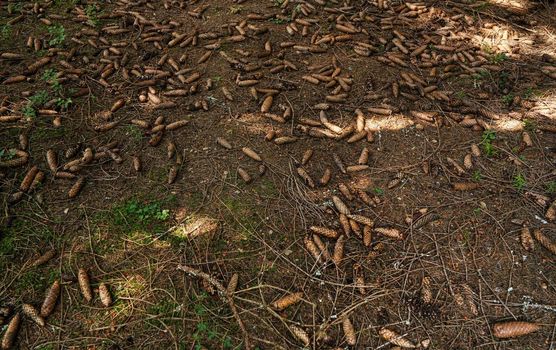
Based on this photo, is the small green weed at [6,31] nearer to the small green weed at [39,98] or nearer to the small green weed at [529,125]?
the small green weed at [39,98]

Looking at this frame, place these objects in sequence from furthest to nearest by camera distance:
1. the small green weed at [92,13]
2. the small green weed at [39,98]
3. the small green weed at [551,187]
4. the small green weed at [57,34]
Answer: the small green weed at [92,13]
the small green weed at [57,34]
the small green weed at [39,98]
the small green weed at [551,187]

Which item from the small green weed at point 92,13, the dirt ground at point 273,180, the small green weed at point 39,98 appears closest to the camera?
the dirt ground at point 273,180

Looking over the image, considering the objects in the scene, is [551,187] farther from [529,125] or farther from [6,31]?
[6,31]

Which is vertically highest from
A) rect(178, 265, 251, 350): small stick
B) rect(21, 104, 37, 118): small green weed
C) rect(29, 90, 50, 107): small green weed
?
rect(29, 90, 50, 107): small green weed

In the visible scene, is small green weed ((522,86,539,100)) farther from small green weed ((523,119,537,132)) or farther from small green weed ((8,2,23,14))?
small green weed ((8,2,23,14))

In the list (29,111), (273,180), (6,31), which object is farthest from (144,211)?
(6,31)

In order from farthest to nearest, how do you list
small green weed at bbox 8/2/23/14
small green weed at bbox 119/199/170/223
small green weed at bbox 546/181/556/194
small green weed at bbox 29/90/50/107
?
small green weed at bbox 8/2/23/14
small green weed at bbox 29/90/50/107
small green weed at bbox 546/181/556/194
small green weed at bbox 119/199/170/223

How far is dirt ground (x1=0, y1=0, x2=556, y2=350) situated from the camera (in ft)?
8.59

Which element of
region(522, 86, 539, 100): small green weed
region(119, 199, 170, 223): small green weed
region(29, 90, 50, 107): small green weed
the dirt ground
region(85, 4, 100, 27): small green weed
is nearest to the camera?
the dirt ground

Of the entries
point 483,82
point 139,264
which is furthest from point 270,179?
point 483,82

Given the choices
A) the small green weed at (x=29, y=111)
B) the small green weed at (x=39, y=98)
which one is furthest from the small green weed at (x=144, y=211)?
the small green weed at (x=39, y=98)

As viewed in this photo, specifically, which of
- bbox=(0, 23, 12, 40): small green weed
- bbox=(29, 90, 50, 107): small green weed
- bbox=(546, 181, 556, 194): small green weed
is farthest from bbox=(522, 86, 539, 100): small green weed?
bbox=(0, 23, 12, 40): small green weed

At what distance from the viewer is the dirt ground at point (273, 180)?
2.62 metres

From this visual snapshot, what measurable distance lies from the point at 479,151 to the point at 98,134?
4.06 m
